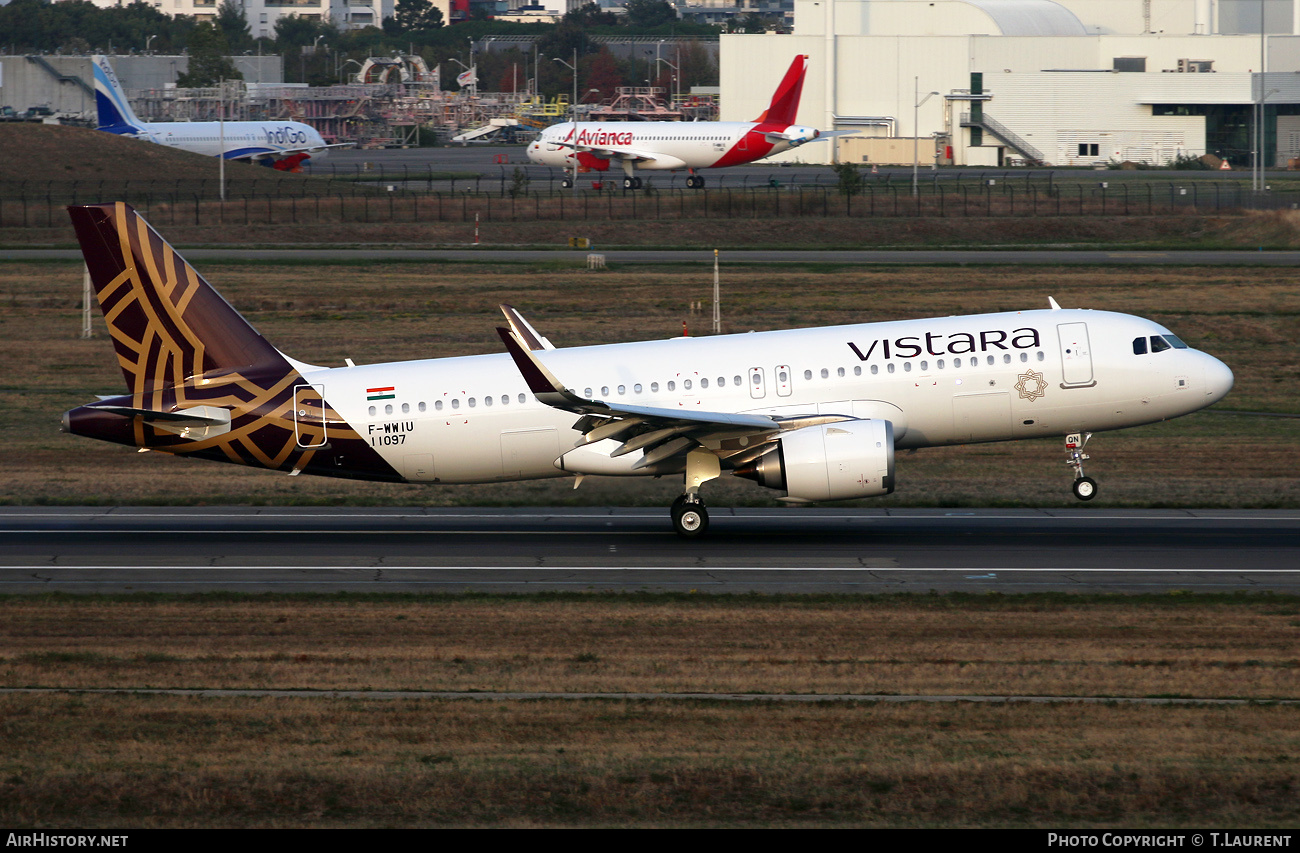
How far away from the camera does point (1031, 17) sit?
145625mm

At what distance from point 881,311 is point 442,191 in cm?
5952

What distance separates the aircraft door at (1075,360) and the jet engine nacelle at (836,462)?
4.25m

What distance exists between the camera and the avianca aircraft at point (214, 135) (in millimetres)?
125438

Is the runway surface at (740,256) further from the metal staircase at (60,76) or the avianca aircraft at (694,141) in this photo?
the metal staircase at (60,76)

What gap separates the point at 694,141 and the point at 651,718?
103035 mm

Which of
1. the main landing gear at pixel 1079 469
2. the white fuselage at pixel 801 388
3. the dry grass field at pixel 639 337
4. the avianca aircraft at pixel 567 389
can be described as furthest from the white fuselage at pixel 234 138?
the main landing gear at pixel 1079 469

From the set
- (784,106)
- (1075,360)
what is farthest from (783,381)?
(784,106)

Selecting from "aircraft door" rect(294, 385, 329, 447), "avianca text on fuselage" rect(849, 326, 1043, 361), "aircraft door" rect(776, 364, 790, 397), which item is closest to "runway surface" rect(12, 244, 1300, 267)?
"avianca text on fuselage" rect(849, 326, 1043, 361)

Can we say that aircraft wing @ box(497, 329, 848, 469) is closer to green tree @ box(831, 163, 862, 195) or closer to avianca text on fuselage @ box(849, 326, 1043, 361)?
avianca text on fuselage @ box(849, 326, 1043, 361)

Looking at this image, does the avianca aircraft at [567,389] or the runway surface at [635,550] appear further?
the avianca aircraft at [567,389]

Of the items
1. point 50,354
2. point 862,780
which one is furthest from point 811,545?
point 50,354

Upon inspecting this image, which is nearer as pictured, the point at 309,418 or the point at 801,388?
the point at 801,388

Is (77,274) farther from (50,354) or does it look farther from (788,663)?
(788,663)

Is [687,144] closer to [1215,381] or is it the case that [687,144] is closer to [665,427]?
[1215,381]
